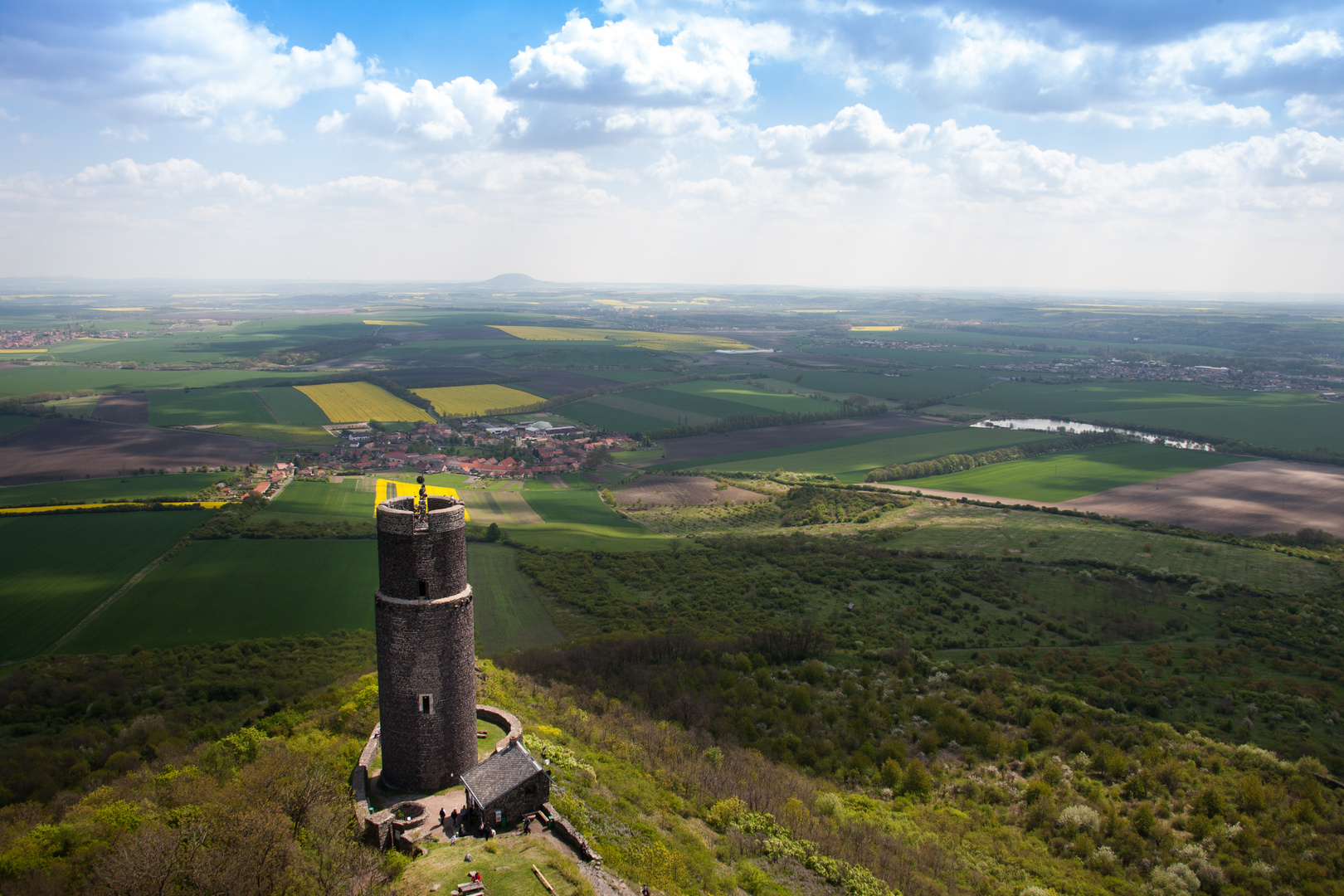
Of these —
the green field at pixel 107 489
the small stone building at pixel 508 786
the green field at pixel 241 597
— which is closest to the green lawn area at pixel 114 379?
the green field at pixel 107 489

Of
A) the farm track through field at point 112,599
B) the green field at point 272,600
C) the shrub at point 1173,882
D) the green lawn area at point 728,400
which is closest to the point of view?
the shrub at point 1173,882

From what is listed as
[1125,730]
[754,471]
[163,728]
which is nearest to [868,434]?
[754,471]

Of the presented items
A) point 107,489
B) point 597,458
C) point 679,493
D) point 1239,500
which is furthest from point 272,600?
point 1239,500

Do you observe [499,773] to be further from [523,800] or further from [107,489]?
[107,489]

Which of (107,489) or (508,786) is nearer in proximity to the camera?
(508,786)

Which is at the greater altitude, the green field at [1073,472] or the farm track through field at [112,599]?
the green field at [1073,472]

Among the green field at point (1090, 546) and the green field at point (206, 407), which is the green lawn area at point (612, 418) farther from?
the green field at point (1090, 546)
